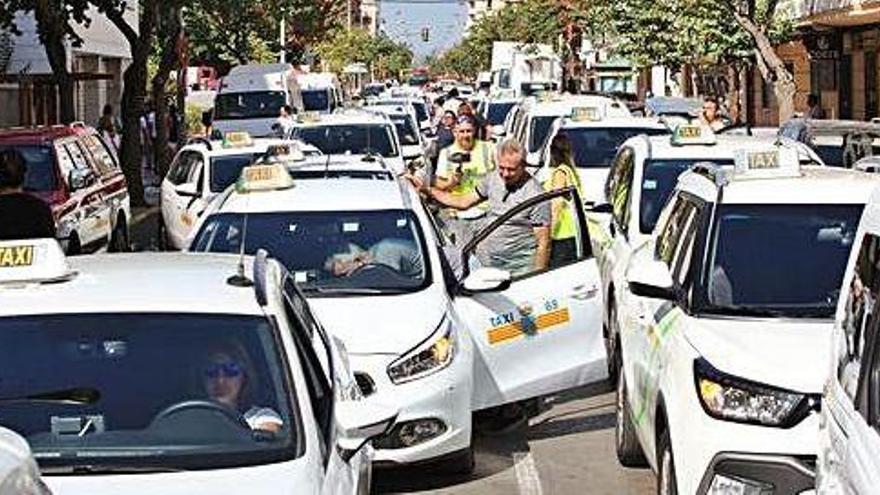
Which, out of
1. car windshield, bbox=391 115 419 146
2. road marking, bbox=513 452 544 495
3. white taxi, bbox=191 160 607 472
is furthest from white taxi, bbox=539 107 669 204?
road marking, bbox=513 452 544 495

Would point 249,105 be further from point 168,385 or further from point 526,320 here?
point 168,385

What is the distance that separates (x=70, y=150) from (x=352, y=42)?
301 ft

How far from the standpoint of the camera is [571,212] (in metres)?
10.8

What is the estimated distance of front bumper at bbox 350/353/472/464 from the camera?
830 centimetres

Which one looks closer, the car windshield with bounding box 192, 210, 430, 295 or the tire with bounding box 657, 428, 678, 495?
the tire with bounding box 657, 428, 678, 495

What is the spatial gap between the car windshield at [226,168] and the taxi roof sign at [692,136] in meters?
5.93

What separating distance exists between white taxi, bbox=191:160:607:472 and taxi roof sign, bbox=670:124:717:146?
313cm

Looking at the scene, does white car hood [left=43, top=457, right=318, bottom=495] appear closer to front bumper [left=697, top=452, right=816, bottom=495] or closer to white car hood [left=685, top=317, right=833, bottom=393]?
front bumper [left=697, top=452, right=816, bottom=495]

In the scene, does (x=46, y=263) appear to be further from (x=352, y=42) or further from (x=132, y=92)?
(x=352, y=42)

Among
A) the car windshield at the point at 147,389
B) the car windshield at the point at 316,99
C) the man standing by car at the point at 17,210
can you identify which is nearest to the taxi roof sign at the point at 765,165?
the car windshield at the point at 147,389

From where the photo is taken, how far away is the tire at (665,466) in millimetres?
6814

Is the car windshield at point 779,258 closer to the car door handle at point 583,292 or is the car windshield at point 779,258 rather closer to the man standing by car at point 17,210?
the car door handle at point 583,292

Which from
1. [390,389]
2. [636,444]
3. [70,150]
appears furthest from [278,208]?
[70,150]

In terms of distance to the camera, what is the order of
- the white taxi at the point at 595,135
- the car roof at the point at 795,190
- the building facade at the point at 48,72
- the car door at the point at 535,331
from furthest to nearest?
the building facade at the point at 48,72 < the white taxi at the point at 595,135 < the car door at the point at 535,331 < the car roof at the point at 795,190
